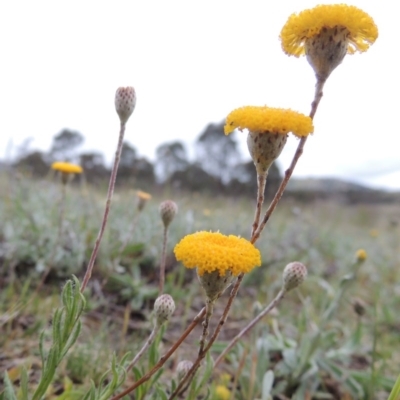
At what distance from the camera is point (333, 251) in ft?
20.7

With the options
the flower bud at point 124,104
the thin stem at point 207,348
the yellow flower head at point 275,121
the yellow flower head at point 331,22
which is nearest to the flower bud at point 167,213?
the flower bud at point 124,104

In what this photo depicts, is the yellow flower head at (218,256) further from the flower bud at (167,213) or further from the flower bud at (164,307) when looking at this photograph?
the flower bud at (167,213)

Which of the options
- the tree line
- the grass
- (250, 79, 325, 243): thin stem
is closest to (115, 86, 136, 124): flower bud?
(250, 79, 325, 243): thin stem

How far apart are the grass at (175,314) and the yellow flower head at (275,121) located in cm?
80

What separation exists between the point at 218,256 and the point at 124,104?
679 millimetres

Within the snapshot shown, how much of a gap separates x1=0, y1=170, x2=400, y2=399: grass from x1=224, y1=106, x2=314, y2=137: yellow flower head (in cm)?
80

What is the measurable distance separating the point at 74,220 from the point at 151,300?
126cm

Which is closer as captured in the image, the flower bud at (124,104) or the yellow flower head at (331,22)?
the yellow flower head at (331,22)

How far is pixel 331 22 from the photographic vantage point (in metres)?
1.17

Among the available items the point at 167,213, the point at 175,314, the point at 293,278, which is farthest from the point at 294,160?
the point at 175,314

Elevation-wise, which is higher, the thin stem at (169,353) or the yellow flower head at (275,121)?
the yellow flower head at (275,121)

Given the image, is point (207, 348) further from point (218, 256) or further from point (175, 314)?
point (175, 314)

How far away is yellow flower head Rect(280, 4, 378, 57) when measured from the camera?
116cm

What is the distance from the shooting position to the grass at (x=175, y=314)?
2107 mm
